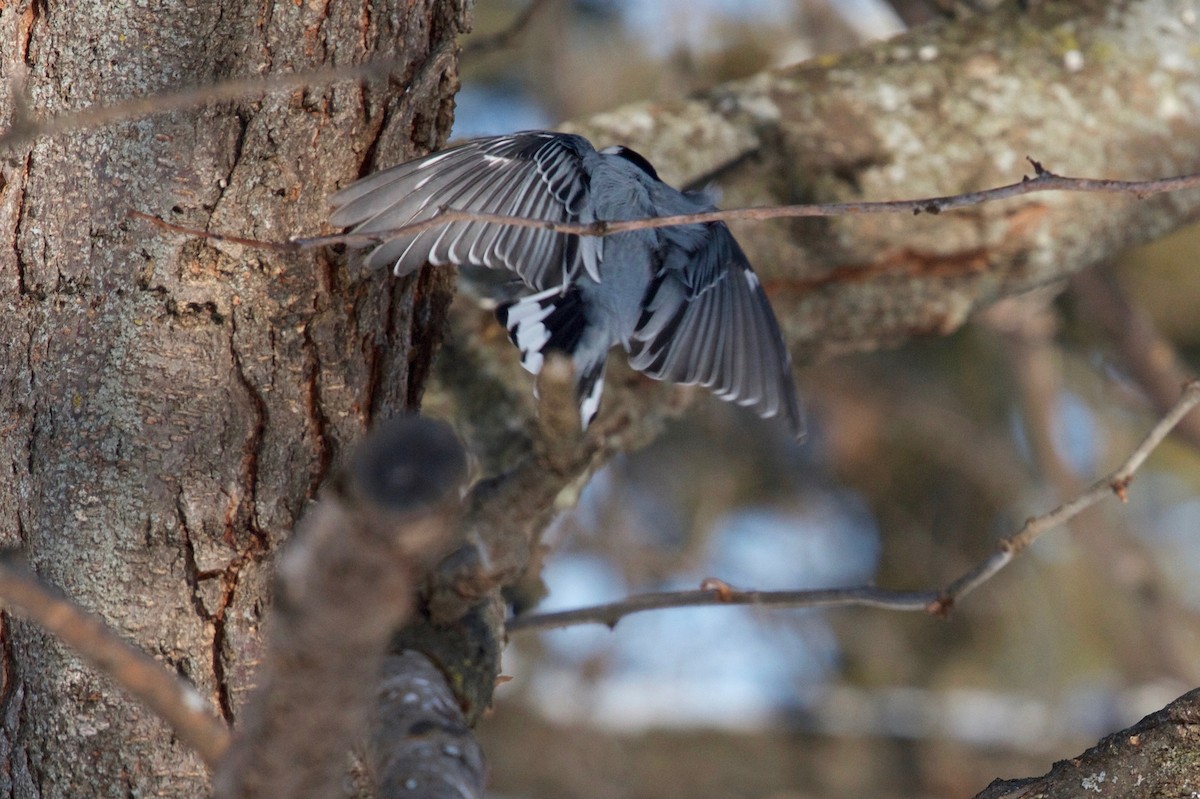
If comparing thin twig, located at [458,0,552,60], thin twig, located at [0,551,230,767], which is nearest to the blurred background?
thin twig, located at [458,0,552,60]

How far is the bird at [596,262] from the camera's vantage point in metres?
1.33

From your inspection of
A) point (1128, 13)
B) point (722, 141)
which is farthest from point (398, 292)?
point (1128, 13)

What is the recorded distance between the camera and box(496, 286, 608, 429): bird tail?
153 cm

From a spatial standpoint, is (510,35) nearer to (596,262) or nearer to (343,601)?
(596,262)

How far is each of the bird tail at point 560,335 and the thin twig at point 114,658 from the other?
0.92m

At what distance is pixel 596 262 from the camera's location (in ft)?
5.24

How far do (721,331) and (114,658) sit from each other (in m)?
1.33

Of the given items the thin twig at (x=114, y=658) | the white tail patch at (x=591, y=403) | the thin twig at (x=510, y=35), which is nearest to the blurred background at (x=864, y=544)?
the thin twig at (x=510, y=35)

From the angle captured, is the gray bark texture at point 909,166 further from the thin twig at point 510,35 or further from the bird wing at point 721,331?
the thin twig at point 510,35

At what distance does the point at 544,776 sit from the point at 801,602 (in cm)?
305

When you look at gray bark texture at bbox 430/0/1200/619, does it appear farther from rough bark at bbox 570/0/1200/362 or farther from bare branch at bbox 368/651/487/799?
bare branch at bbox 368/651/487/799

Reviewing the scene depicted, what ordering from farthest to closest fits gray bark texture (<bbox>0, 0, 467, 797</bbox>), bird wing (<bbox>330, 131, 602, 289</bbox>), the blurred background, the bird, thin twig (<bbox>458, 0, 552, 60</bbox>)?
the blurred background, thin twig (<bbox>458, 0, 552, 60</bbox>), the bird, bird wing (<bbox>330, 131, 602, 289</bbox>), gray bark texture (<bbox>0, 0, 467, 797</bbox>)

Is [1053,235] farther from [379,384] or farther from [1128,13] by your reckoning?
[379,384]

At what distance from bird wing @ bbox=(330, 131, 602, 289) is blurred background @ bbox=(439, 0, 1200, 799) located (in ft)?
5.55
